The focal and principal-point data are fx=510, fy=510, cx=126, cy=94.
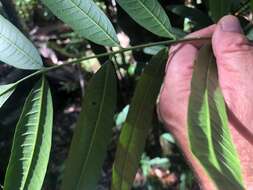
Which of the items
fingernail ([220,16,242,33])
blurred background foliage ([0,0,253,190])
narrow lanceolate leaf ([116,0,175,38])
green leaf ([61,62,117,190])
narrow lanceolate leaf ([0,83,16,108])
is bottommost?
blurred background foliage ([0,0,253,190])

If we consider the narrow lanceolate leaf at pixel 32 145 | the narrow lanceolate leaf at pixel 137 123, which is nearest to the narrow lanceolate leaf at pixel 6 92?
the narrow lanceolate leaf at pixel 32 145

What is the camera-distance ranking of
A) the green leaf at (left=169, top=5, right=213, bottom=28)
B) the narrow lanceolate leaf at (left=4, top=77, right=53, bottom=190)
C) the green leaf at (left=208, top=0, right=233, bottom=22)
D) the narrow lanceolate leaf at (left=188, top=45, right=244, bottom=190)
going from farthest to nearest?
the green leaf at (left=169, top=5, right=213, bottom=28) < the green leaf at (left=208, top=0, right=233, bottom=22) < the narrow lanceolate leaf at (left=4, top=77, right=53, bottom=190) < the narrow lanceolate leaf at (left=188, top=45, right=244, bottom=190)

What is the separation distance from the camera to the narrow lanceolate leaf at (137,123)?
30.1 inches

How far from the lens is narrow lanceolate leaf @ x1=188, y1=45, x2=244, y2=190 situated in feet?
1.89

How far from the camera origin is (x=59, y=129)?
204cm

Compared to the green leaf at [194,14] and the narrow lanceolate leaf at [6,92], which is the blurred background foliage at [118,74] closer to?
the green leaf at [194,14]

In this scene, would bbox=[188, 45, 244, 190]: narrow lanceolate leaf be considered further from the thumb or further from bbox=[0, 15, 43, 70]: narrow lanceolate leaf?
bbox=[0, 15, 43, 70]: narrow lanceolate leaf

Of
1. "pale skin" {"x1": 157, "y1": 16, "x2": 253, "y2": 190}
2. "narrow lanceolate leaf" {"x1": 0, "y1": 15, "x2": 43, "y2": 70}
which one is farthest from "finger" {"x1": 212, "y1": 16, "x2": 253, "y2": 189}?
"narrow lanceolate leaf" {"x1": 0, "y1": 15, "x2": 43, "y2": 70}

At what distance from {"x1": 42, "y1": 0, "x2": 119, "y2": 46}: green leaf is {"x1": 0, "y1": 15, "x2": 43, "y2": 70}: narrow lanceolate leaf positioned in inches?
2.7

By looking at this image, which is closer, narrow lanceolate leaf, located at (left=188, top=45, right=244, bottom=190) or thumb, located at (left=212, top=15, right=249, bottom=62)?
narrow lanceolate leaf, located at (left=188, top=45, right=244, bottom=190)

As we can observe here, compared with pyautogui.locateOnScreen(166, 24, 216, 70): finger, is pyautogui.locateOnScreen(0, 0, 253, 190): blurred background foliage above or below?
below

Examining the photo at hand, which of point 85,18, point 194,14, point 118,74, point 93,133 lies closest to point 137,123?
point 93,133

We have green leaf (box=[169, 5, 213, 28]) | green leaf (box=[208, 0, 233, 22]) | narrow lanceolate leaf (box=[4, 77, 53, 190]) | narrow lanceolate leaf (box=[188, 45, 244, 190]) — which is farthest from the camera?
green leaf (box=[169, 5, 213, 28])

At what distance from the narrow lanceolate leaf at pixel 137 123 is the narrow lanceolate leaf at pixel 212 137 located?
0.11 meters
